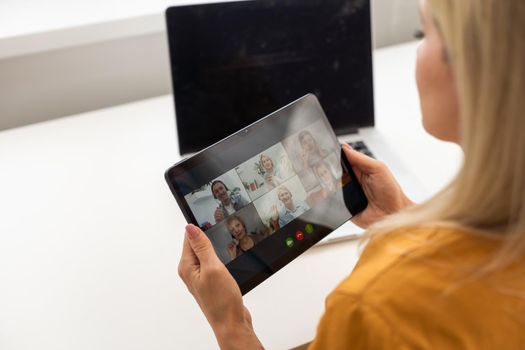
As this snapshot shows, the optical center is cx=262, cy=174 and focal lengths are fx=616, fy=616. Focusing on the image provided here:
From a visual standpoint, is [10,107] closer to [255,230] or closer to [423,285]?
[255,230]

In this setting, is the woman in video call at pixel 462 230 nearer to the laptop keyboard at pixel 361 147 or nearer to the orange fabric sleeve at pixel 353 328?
the orange fabric sleeve at pixel 353 328

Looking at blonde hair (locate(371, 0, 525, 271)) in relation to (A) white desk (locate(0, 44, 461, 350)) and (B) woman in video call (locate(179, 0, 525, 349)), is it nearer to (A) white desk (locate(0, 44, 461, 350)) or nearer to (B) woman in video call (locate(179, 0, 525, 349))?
(B) woman in video call (locate(179, 0, 525, 349))

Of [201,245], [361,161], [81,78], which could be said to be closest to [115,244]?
[201,245]

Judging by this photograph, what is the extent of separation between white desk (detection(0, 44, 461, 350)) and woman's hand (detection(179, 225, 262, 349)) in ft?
0.17

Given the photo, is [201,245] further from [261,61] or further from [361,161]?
[261,61]

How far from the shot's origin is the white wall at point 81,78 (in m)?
1.17

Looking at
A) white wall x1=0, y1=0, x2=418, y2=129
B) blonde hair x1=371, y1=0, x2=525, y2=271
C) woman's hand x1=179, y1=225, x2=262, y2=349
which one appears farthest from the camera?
white wall x1=0, y1=0, x2=418, y2=129

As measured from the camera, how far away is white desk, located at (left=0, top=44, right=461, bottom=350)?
0.73 m

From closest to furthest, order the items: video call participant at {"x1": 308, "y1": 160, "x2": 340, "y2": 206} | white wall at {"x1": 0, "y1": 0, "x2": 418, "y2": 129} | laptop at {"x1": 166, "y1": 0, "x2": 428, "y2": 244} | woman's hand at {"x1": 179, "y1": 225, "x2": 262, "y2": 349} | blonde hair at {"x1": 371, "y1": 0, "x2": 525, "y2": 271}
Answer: blonde hair at {"x1": 371, "y1": 0, "x2": 525, "y2": 271} → woman's hand at {"x1": 179, "y1": 225, "x2": 262, "y2": 349} → video call participant at {"x1": 308, "y1": 160, "x2": 340, "y2": 206} → laptop at {"x1": 166, "y1": 0, "x2": 428, "y2": 244} → white wall at {"x1": 0, "y1": 0, "x2": 418, "y2": 129}

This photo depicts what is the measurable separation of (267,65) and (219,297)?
0.44 m

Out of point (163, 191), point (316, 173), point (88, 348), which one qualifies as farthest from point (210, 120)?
point (88, 348)

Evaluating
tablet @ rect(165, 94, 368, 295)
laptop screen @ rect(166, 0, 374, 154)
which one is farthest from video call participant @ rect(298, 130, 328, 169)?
laptop screen @ rect(166, 0, 374, 154)

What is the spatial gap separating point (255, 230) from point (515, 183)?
1.14 feet

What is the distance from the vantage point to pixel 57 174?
3.25ft
